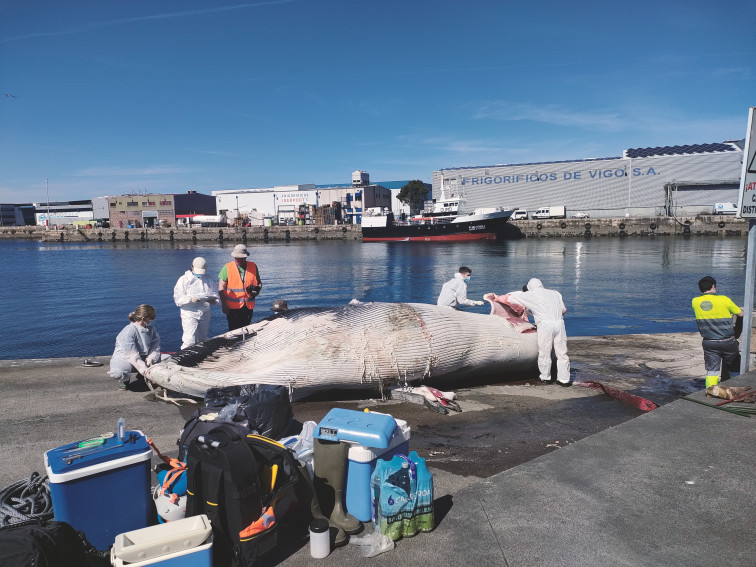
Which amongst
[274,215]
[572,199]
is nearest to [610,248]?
[572,199]

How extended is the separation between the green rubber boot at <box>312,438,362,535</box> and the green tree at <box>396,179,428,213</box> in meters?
87.7

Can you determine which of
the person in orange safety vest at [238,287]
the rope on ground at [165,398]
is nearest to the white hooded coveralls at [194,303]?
the person in orange safety vest at [238,287]

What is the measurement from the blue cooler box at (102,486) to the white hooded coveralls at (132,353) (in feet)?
11.4

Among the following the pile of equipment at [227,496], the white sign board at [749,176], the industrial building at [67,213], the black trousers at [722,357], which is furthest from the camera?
the industrial building at [67,213]

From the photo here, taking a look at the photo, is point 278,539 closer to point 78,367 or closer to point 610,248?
point 78,367

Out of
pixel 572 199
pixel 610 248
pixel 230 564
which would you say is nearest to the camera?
pixel 230 564

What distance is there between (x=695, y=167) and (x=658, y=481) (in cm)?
8074

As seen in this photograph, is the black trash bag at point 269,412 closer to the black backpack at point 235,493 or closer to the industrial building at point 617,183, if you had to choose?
the black backpack at point 235,493

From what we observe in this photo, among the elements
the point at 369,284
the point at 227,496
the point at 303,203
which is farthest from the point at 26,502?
the point at 303,203

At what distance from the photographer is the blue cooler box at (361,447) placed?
3404mm

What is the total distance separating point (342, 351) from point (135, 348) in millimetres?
2642

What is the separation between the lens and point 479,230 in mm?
65250

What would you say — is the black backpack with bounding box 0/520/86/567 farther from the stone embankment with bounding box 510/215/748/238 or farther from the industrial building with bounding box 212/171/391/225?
the industrial building with bounding box 212/171/391/225

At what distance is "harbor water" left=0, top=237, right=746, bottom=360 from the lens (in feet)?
52.8
